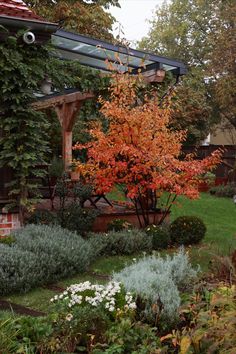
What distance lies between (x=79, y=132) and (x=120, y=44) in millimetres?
8537

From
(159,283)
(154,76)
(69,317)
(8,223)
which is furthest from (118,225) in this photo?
(69,317)

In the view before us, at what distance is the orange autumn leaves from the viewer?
8000 mm

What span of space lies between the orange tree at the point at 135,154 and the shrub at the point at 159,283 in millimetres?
2653

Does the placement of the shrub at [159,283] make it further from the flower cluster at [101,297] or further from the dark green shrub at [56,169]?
the dark green shrub at [56,169]

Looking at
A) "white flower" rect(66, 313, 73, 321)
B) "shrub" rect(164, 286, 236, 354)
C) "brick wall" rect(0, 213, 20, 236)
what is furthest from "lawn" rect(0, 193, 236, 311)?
"brick wall" rect(0, 213, 20, 236)

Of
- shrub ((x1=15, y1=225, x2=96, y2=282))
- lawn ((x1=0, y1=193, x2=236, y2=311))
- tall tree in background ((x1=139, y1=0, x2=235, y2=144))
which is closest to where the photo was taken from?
lawn ((x1=0, y1=193, x2=236, y2=311))

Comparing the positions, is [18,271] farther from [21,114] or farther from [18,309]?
[21,114]

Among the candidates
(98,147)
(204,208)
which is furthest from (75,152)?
(98,147)

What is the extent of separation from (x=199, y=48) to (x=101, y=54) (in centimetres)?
2367

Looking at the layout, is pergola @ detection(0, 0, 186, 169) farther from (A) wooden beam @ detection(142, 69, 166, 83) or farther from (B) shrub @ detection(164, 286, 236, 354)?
(B) shrub @ detection(164, 286, 236, 354)

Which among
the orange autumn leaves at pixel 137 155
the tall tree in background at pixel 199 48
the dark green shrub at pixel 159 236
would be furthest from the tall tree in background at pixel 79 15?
the dark green shrub at pixel 159 236

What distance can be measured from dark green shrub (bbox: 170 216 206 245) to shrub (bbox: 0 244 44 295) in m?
3.31

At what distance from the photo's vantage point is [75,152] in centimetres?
1734

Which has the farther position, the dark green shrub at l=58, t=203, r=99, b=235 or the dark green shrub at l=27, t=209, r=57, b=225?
the dark green shrub at l=58, t=203, r=99, b=235
